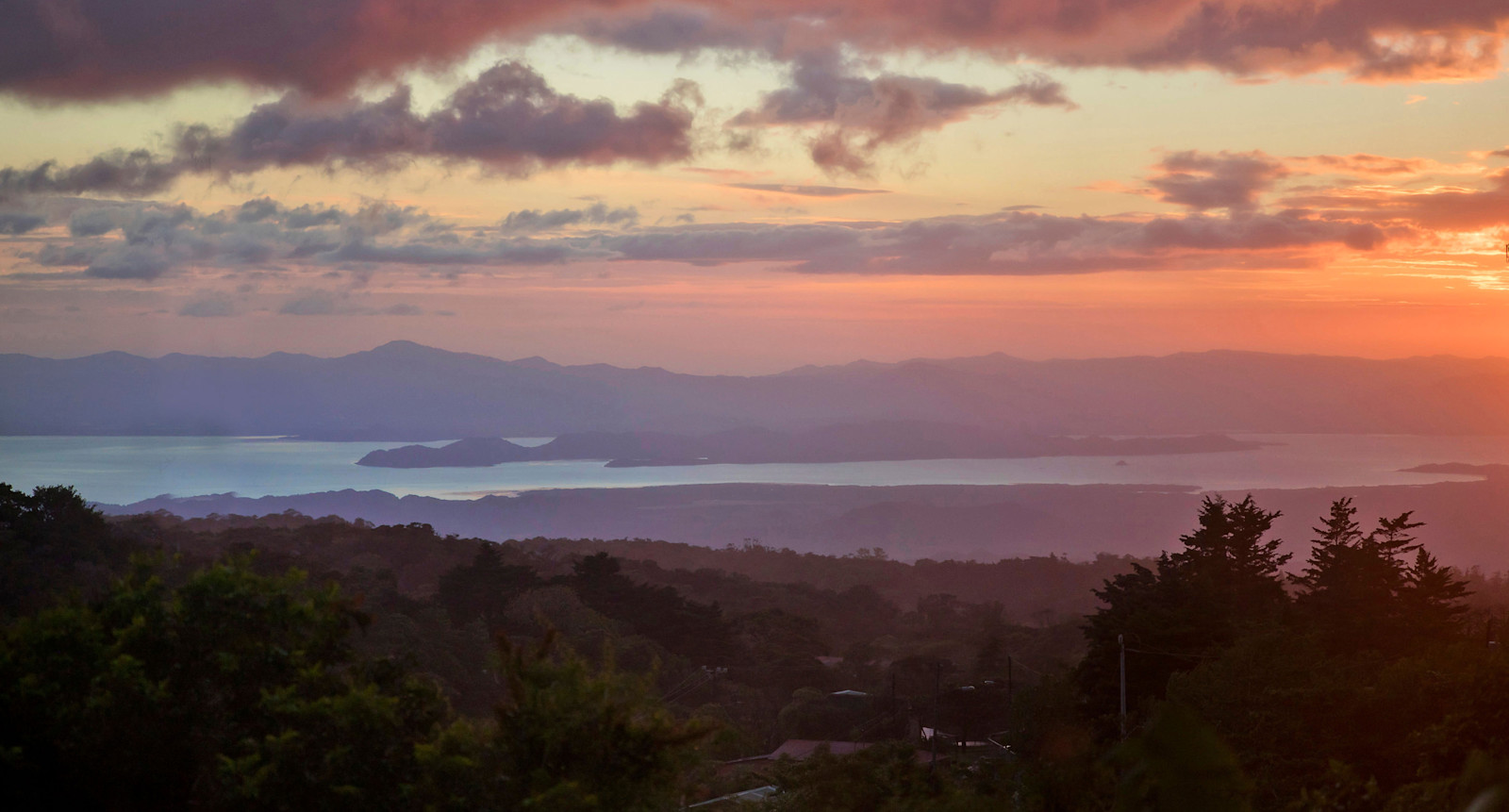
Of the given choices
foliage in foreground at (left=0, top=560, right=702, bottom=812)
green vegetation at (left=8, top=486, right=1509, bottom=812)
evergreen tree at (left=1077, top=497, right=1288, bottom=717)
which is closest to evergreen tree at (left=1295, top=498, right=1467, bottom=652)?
green vegetation at (left=8, top=486, right=1509, bottom=812)

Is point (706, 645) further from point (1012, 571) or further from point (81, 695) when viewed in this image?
point (1012, 571)

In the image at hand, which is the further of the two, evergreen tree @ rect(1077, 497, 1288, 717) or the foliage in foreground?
evergreen tree @ rect(1077, 497, 1288, 717)

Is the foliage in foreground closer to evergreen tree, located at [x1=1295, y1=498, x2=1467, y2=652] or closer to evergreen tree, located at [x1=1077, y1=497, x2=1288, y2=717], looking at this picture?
evergreen tree, located at [x1=1077, y1=497, x2=1288, y2=717]

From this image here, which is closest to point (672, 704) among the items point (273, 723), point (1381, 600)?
point (1381, 600)

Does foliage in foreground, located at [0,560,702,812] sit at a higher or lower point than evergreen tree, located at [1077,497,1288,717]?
higher

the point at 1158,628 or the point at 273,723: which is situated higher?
the point at 273,723

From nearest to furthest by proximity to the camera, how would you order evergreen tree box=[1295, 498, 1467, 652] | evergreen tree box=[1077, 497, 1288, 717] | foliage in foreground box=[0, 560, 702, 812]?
1. foliage in foreground box=[0, 560, 702, 812]
2. evergreen tree box=[1077, 497, 1288, 717]
3. evergreen tree box=[1295, 498, 1467, 652]

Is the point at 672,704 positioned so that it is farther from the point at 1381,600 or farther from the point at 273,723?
the point at 273,723

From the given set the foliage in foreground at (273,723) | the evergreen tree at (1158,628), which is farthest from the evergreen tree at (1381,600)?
the foliage in foreground at (273,723)

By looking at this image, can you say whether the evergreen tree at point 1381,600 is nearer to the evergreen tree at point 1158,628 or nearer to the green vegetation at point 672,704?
the green vegetation at point 672,704

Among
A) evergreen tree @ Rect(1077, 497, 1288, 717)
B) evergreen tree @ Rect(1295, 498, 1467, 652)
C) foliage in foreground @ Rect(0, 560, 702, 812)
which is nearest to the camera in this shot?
foliage in foreground @ Rect(0, 560, 702, 812)
